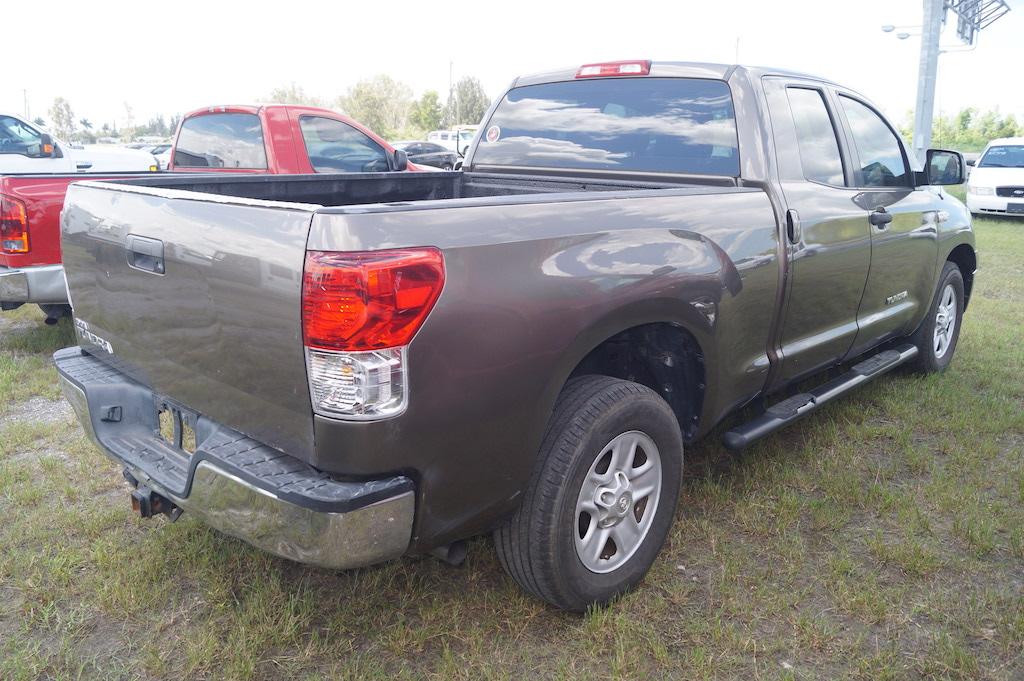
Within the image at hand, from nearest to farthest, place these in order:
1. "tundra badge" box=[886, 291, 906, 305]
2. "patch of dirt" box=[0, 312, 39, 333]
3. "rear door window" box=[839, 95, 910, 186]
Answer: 1. "rear door window" box=[839, 95, 910, 186]
2. "tundra badge" box=[886, 291, 906, 305]
3. "patch of dirt" box=[0, 312, 39, 333]

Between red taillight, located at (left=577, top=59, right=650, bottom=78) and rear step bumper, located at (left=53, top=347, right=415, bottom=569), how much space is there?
2427 mm

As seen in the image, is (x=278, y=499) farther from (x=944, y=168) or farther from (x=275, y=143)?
(x=275, y=143)

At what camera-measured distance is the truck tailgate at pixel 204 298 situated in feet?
6.88

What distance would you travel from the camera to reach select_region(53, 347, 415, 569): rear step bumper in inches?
80.9

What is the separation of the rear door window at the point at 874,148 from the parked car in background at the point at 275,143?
3.40m

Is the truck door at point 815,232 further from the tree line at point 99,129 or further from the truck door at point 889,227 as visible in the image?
the tree line at point 99,129

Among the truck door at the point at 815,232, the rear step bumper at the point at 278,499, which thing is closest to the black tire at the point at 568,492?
the rear step bumper at the point at 278,499

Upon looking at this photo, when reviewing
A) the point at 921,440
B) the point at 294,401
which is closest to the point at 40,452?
the point at 294,401

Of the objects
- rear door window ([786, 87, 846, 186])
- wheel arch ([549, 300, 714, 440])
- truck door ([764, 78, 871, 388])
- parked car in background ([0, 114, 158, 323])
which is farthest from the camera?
parked car in background ([0, 114, 158, 323])

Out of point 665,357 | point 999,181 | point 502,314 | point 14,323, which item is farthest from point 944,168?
point 999,181

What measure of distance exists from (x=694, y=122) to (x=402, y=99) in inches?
2906

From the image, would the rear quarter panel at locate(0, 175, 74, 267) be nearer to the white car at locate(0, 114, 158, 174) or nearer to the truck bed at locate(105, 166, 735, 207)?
the truck bed at locate(105, 166, 735, 207)

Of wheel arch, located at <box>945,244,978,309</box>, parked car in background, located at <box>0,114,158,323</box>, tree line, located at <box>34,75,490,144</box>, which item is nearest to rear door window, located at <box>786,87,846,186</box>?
wheel arch, located at <box>945,244,978,309</box>

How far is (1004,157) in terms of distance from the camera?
15312 mm
